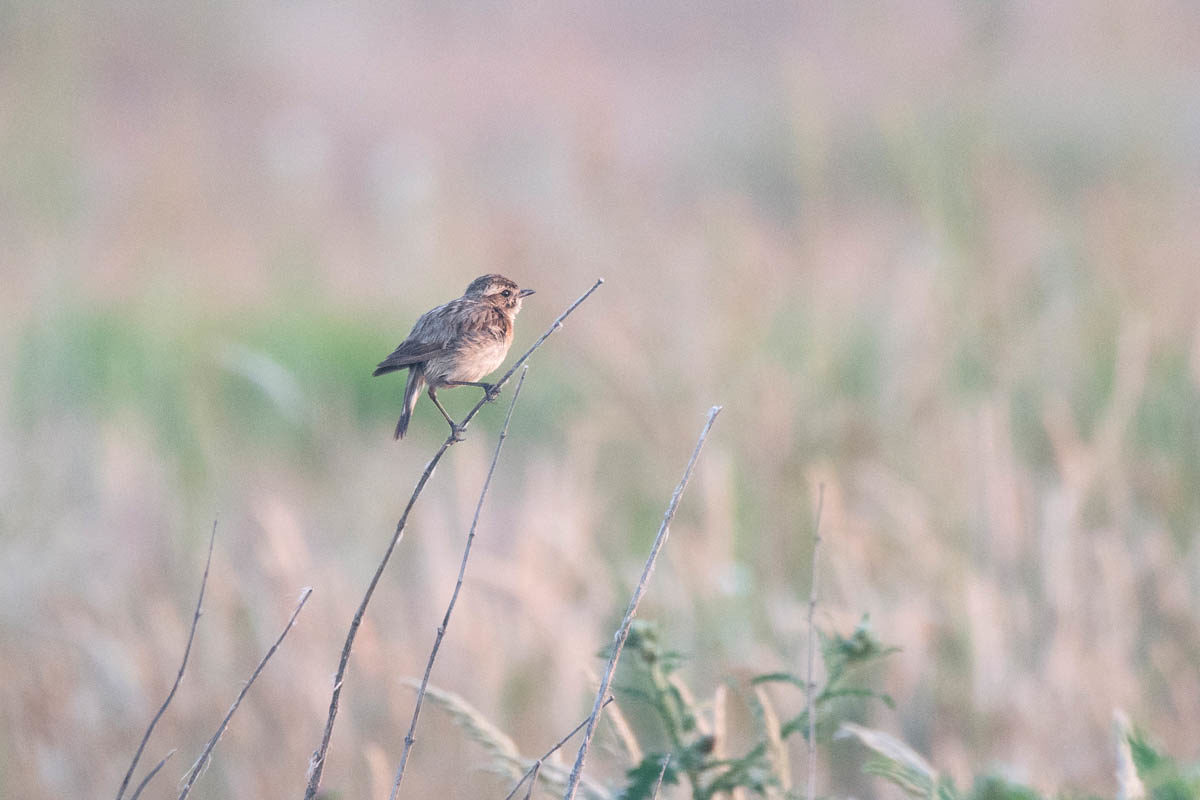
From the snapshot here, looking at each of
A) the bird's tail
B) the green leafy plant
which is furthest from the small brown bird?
the green leafy plant

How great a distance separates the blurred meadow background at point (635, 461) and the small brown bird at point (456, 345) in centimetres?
56

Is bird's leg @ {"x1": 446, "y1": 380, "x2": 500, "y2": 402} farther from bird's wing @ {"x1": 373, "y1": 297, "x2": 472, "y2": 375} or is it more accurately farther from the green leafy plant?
the green leafy plant

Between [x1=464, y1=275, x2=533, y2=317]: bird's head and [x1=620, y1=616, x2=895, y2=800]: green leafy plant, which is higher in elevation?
[x1=464, y1=275, x2=533, y2=317]: bird's head

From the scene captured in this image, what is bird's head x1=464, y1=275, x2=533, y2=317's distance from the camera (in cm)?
145

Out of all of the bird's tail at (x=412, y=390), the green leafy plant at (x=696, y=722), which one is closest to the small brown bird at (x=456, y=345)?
the bird's tail at (x=412, y=390)

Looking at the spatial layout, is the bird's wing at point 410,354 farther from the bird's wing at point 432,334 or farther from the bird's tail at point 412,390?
the bird's tail at point 412,390

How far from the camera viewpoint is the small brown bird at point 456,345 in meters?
1.29

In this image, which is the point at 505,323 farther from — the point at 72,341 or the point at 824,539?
the point at 72,341

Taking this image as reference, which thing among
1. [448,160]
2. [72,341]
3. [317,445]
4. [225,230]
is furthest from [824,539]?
[448,160]

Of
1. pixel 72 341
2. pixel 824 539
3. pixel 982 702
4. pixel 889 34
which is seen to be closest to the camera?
pixel 982 702

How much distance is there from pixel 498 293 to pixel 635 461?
2.26 meters

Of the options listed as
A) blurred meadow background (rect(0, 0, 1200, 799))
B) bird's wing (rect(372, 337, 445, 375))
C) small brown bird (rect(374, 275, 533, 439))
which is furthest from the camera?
blurred meadow background (rect(0, 0, 1200, 799))

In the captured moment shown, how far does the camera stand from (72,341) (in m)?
4.68

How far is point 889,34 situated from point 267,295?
3096 millimetres
